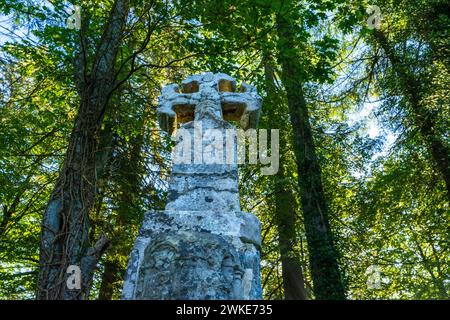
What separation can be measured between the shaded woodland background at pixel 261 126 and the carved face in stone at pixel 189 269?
3.10m

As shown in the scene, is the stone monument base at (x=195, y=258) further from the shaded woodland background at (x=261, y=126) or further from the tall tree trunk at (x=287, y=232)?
the tall tree trunk at (x=287, y=232)

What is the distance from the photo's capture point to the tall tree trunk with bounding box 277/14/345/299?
7211 mm

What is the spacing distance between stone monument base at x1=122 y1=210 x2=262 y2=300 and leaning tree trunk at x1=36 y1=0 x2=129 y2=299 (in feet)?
8.84

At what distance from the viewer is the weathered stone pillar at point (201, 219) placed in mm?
2051

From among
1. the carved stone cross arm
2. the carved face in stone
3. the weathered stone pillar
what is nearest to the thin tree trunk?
the carved stone cross arm

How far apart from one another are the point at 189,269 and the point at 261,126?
6.82m

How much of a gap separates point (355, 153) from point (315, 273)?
3.87m

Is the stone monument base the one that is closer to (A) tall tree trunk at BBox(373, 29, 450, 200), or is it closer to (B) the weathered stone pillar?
(B) the weathered stone pillar

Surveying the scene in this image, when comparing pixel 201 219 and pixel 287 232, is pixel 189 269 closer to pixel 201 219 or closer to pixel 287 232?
pixel 201 219

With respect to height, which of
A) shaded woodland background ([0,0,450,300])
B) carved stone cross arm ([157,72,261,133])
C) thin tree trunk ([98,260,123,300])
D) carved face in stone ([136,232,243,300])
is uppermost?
shaded woodland background ([0,0,450,300])

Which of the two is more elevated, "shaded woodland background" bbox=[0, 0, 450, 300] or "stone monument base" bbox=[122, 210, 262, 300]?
"shaded woodland background" bbox=[0, 0, 450, 300]

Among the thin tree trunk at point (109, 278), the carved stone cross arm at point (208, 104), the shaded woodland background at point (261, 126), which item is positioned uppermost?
the shaded woodland background at point (261, 126)

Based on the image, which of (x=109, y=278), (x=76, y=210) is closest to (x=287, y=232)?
(x=109, y=278)

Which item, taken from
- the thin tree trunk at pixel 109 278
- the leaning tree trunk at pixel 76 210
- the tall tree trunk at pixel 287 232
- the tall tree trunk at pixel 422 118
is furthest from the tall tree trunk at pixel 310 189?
the thin tree trunk at pixel 109 278
